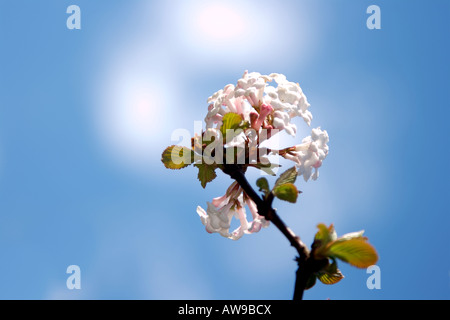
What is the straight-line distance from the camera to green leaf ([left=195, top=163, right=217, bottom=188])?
176 cm

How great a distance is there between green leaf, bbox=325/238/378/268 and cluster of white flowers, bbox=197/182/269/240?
1.42 feet

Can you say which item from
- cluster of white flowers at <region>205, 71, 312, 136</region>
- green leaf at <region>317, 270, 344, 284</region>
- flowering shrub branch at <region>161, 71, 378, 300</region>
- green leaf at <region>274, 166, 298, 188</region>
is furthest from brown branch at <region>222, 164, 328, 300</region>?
cluster of white flowers at <region>205, 71, 312, 136</region>

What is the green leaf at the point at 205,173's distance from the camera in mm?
1757

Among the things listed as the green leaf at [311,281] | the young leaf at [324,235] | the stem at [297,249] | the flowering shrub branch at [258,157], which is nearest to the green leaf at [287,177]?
the flowering shrub branch at [258,157]

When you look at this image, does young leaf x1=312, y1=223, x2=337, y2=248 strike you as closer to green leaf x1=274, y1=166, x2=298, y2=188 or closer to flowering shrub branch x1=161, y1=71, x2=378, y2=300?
flowering shrub branch x1=161, y1=71, x2=378, y2=300

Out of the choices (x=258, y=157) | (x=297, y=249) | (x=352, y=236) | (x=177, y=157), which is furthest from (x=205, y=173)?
(x=352, y=236)

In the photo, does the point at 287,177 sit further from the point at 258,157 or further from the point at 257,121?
the point at 257,121

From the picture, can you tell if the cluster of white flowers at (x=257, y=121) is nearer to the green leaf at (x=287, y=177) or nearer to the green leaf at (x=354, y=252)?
the green leaf at (x=287, y=177)

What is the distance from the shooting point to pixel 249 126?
5.56 ft

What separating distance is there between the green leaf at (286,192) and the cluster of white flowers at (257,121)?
0.86ft

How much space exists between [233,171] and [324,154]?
17.2 inches
